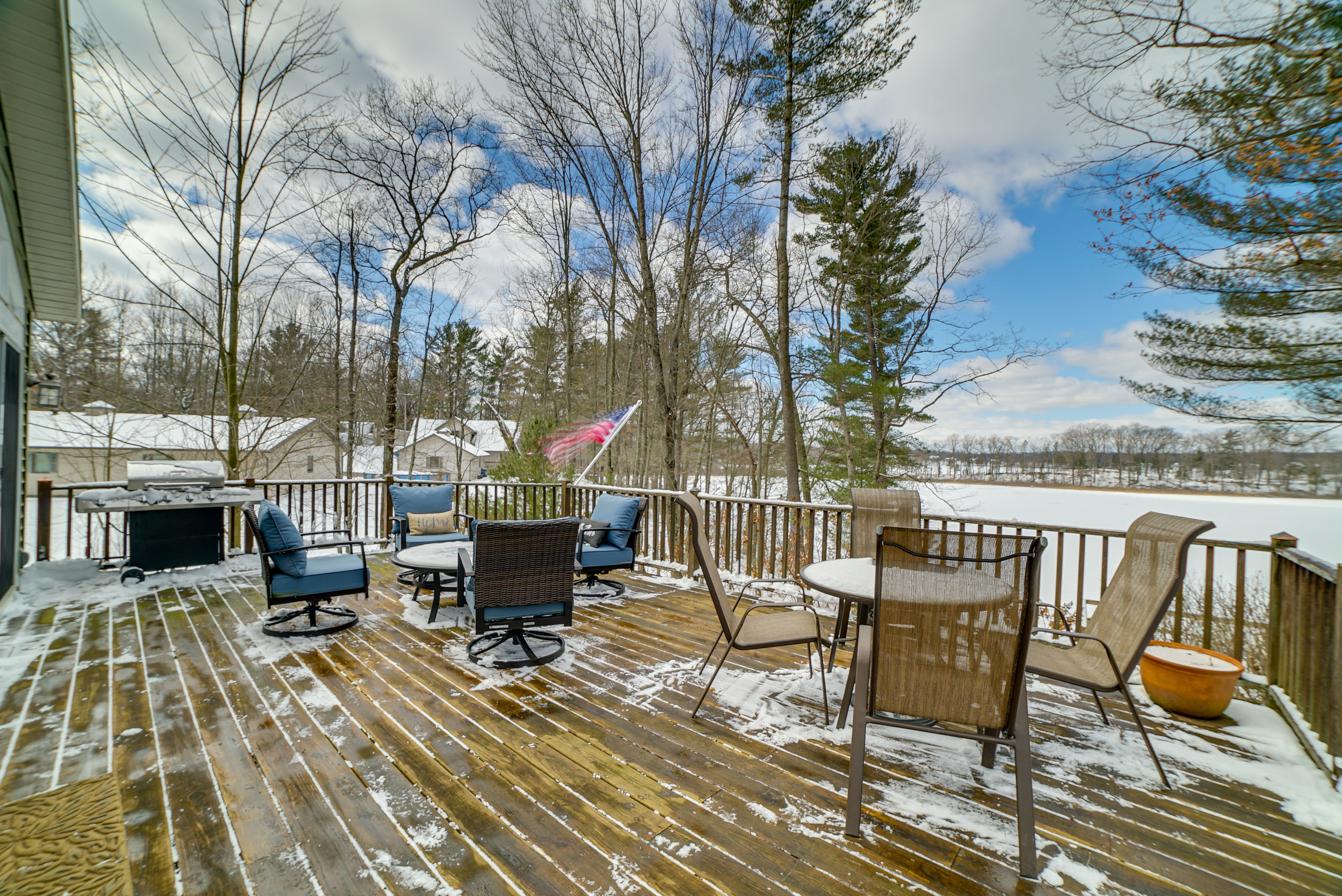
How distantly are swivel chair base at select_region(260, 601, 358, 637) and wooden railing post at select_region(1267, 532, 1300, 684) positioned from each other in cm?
587

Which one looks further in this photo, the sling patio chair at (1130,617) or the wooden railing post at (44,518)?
the wooden railing post at (44,518)

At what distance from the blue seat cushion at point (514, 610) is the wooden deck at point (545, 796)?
360 millimetres

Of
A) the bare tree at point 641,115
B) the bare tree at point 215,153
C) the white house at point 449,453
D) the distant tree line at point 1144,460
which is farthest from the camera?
the white house at point 449,453

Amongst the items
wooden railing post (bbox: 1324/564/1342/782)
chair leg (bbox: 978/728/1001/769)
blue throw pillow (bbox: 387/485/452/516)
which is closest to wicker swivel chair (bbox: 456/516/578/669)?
chair leg (bbox: 978/728/1001/769)

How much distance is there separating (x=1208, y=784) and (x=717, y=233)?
30.0 ft

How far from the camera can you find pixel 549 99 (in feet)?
27.2

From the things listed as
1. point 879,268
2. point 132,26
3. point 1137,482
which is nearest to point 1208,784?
point 1137,482

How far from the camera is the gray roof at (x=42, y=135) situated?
3.17 metres

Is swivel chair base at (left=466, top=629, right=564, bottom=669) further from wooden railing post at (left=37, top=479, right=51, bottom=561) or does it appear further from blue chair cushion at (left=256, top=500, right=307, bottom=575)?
wooden railing post at (left=37, top=479, right=51, bottom=561)

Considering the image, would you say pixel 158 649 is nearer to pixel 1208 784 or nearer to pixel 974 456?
pixel 1208 784

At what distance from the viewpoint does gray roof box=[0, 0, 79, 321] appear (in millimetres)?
3170

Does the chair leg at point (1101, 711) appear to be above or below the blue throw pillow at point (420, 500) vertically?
below

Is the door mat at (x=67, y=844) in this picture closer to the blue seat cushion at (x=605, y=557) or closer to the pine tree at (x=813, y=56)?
the blue seat cushion at (x=605, y=557)

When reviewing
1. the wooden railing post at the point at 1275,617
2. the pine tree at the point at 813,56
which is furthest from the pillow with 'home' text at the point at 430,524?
the pine tree at the point at 813,56
